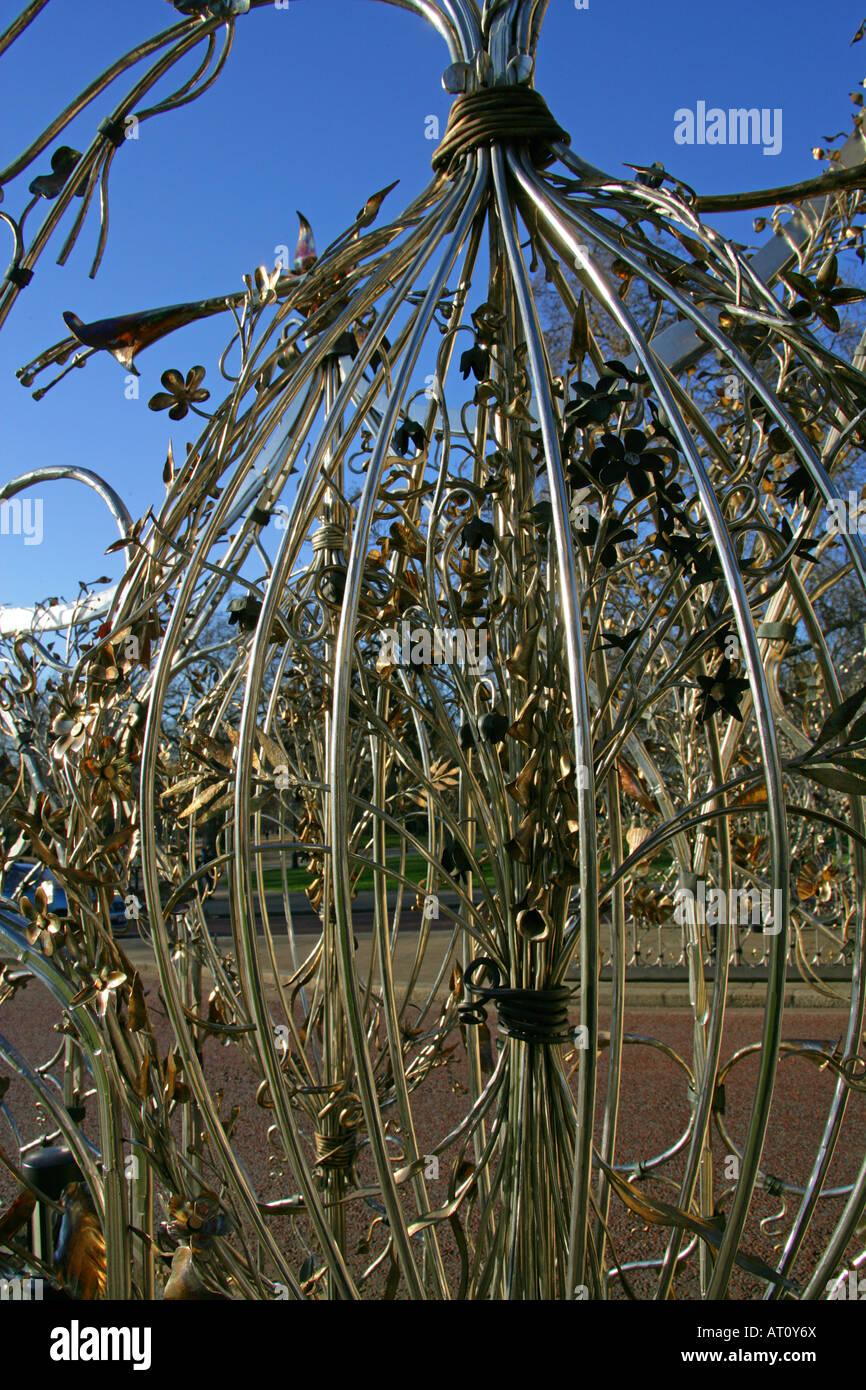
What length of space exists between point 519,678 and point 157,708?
351mm

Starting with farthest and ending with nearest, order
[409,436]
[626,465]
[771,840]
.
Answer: [409,436]
[626,465]
[771,840]

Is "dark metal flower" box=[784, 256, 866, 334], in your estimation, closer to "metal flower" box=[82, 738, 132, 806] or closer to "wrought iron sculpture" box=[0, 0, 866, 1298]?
"wrought iron sculpture" box=[0, 0, 866, 1298]

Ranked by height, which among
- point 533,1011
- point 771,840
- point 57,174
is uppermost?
point 57,174

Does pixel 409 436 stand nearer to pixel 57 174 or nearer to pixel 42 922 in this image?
pixel 57 174

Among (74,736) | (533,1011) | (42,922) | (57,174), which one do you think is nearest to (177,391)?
(57,174)

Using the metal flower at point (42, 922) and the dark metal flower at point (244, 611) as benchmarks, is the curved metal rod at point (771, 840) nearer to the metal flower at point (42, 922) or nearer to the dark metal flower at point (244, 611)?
the dark metal flower at point (244, 611)

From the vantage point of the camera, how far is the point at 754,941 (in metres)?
6.76

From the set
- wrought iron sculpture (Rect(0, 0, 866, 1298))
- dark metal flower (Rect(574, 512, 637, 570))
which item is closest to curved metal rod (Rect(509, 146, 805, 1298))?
wrought iron sculpture (Rect(0, 0, 866, 1298))

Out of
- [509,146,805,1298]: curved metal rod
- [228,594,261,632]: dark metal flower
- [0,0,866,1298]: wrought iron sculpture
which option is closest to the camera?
[509,146,805,1298]: curved metal rod

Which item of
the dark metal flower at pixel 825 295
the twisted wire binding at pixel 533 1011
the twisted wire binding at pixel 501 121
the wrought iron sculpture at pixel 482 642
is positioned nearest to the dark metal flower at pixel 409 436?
the wrought iron sculpture at pixel 482 642

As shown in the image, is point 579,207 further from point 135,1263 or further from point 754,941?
point 754,941

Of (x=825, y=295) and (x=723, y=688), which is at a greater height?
(x=825, y=295)
